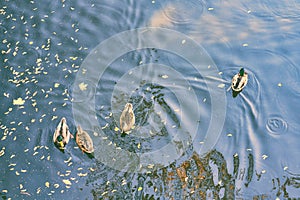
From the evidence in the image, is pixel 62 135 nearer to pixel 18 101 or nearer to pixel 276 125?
pixel 18 101

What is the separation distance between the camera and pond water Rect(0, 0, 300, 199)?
308 inches

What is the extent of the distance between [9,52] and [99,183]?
3.35 meters

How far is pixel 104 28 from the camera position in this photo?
9711 millimetres

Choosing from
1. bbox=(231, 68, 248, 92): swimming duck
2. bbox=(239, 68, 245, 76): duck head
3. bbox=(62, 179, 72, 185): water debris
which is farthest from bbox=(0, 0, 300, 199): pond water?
bbox=(239, 68, 245, 76): duck head

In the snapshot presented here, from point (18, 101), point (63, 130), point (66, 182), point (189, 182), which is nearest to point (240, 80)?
point (189, 182)

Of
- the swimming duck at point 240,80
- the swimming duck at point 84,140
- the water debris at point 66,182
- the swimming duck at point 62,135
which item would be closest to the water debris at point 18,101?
the swimming duck at point 62,135

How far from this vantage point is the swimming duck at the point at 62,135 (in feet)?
26.0

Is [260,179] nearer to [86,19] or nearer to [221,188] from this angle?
[221,188]

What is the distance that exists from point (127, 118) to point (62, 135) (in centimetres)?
113

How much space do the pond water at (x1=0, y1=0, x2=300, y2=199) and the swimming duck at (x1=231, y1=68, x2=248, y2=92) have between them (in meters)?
0.23

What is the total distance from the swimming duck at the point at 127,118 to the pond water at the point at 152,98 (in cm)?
21

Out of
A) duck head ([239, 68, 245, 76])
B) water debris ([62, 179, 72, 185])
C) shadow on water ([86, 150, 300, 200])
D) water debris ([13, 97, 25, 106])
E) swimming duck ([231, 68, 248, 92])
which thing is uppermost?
duck head ([239, 68, 245, 76])

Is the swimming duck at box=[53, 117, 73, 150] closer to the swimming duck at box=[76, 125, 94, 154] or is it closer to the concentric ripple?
the swimming duck at box=[76, 125, 94, 154]

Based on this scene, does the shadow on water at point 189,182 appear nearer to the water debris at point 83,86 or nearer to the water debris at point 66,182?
the water debris at point 66,182
